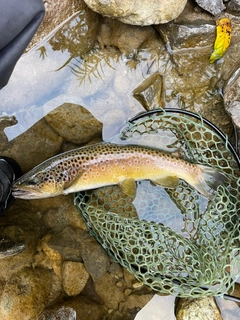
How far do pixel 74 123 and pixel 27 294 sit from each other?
175 cm

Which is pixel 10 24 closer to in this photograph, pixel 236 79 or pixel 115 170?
pixel 115 170

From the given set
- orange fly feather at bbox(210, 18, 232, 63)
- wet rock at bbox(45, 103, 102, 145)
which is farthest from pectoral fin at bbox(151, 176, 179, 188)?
orange fly feather at bbox(210, 18, 232, 63)

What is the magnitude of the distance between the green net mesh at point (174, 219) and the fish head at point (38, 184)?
13.4 inches

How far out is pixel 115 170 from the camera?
3318mm

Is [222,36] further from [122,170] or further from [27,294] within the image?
[27,294]

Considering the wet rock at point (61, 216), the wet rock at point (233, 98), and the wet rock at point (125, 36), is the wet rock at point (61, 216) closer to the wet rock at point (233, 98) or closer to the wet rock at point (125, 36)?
the wet rock at point (125, 36)

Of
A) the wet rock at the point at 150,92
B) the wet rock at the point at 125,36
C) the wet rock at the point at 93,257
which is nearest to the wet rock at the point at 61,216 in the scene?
the wet rock at the point at 93,257

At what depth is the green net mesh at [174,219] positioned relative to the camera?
3285 millimetres

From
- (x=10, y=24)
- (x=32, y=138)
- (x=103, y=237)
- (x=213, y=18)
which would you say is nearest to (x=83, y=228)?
(x=103, y=237)

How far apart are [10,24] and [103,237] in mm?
2104

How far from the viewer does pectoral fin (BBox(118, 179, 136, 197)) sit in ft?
11.0

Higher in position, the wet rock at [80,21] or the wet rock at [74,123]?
the wet rock at [80,21]

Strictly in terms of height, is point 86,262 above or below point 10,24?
below

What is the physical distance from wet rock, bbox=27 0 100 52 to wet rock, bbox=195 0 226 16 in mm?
1045
